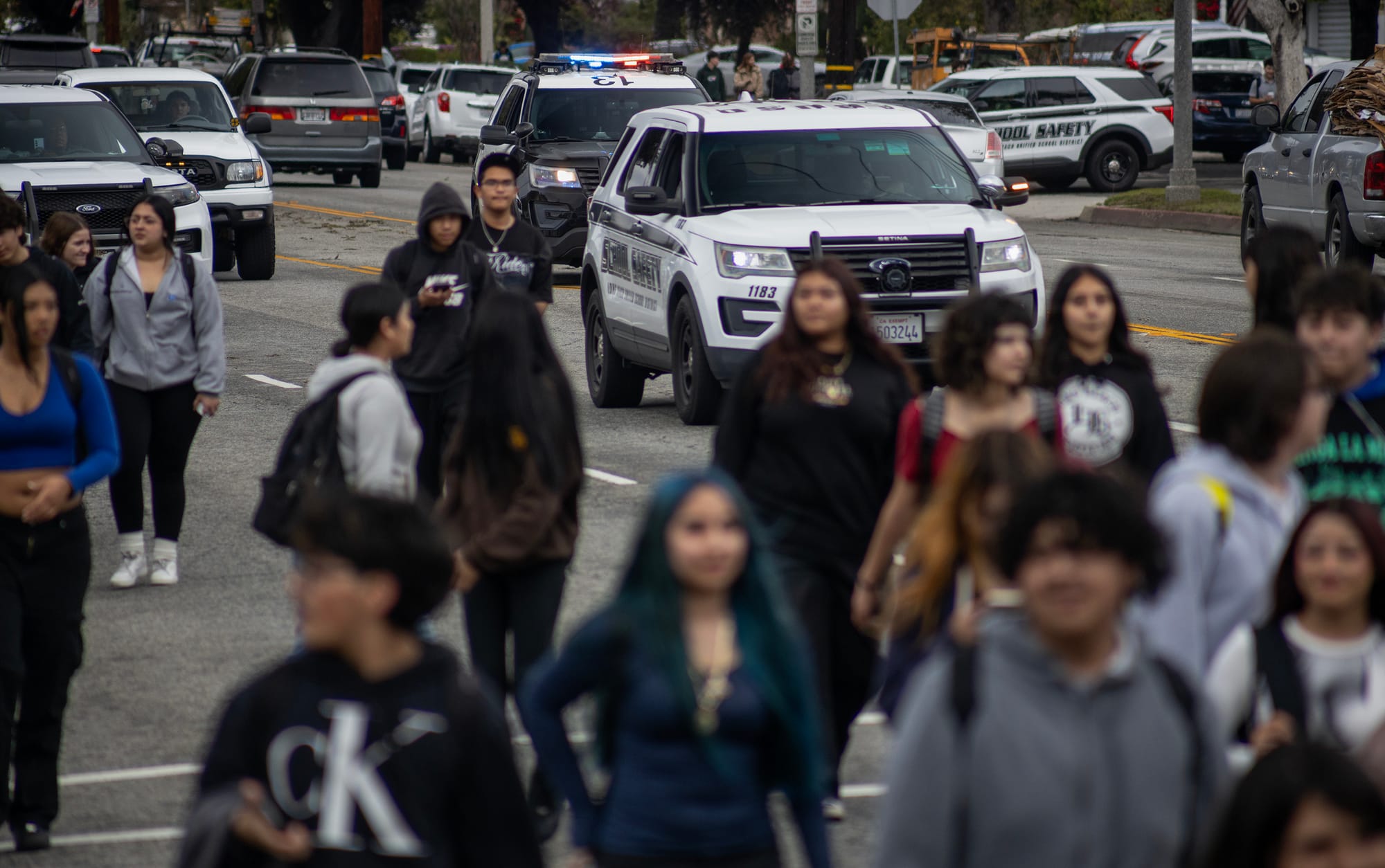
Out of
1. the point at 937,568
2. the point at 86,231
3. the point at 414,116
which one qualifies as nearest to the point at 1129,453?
the point at 937,568

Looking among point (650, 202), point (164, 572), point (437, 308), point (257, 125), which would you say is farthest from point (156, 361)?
point (257, 125)

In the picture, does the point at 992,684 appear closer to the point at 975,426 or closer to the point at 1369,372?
the point at 975,426

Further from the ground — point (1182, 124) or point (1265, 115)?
point (1182, 124)

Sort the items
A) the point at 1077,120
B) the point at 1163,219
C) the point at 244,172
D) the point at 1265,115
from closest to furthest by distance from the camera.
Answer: the point at 1265,115 → the point at 244,172 → the point at 1163,219 → the point at 1077,120

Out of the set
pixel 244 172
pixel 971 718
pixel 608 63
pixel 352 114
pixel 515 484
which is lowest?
pixel 971 718

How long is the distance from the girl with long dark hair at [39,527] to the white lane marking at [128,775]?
353 mm

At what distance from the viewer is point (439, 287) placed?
7914 mm

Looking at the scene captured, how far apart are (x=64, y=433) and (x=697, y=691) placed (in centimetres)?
301

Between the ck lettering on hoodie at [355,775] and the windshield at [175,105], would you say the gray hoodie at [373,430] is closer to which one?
the ck lettering on hoodie at [355,775]

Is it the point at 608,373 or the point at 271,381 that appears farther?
the point at 271,381

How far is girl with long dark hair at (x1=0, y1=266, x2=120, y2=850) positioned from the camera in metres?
5.57

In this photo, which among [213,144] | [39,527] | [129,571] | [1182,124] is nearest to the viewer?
[39,527]

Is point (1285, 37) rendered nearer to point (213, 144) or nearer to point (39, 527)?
point (213, 144)

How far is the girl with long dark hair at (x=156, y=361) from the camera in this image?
28.4 feet
